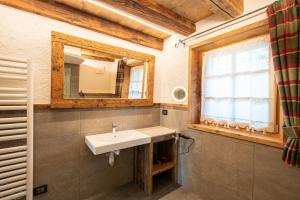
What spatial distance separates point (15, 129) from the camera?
1.31 meters

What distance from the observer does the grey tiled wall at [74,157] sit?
1505mm

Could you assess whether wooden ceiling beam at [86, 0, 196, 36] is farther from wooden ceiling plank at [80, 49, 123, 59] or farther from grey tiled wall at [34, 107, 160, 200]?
grey tiled wall at [34, 107, 160, 200]

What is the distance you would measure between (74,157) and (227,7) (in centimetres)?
222

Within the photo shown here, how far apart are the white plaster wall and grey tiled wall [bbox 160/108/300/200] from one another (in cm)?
169

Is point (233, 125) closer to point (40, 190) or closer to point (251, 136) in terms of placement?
point (251, 136)

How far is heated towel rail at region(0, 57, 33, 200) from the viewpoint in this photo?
1256 mm

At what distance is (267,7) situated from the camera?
4.13 feet

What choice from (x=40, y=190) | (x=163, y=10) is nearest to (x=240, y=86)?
(x=163, y=10)

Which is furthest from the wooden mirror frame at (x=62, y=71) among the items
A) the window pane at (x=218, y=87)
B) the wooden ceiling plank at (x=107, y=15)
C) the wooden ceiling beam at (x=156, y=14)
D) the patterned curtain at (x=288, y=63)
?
the patterned curtain at (x=288, y=63)

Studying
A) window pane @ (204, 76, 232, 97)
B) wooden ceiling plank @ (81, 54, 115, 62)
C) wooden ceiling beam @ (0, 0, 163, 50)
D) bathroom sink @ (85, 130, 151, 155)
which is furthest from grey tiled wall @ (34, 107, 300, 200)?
wooden ceiling beam @ (0, 0, 163, 50)

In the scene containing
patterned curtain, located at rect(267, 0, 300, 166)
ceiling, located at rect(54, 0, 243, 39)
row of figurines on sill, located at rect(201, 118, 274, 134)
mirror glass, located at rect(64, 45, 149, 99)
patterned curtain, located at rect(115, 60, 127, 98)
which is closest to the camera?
patterned curtain, located at rect(267, 0, 300, 166)

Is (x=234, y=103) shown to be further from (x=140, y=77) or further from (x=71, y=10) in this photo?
(x=71, y=10)

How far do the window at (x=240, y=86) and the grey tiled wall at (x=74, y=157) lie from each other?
115cm

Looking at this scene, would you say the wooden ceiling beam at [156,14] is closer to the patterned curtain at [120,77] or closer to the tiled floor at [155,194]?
the patterned curtain at [120,77]
